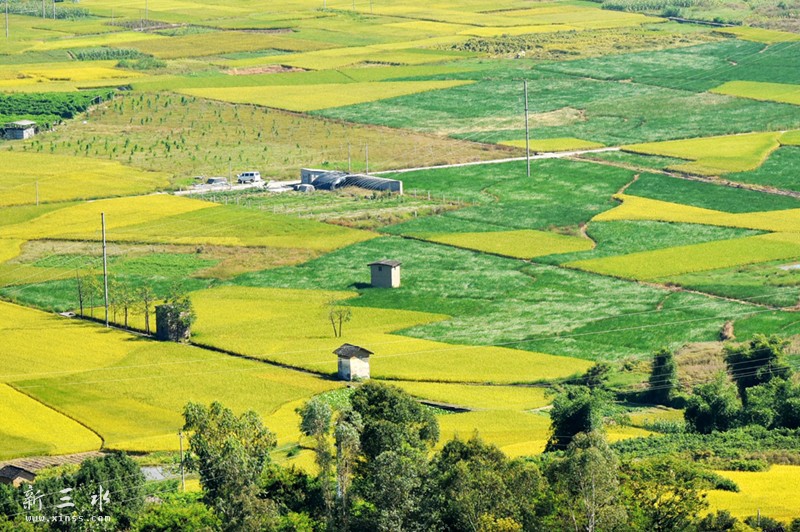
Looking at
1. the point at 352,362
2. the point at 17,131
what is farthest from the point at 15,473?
the point at 17,131

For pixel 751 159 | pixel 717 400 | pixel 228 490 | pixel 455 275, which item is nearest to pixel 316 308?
pixel 455 275

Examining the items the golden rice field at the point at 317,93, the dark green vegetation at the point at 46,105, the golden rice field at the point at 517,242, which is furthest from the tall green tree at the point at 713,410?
the dark green vegetation at the point at 46,105

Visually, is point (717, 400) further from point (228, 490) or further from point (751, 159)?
point (751, 159)

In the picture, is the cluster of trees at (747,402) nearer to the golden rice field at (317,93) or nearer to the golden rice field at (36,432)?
the golden rice field at (36,432)

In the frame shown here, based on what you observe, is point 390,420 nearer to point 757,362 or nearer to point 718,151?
point 757,362

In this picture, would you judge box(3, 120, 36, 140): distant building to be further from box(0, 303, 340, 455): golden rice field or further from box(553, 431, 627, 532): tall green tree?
box(553, 431, 627, 532): tall green tree

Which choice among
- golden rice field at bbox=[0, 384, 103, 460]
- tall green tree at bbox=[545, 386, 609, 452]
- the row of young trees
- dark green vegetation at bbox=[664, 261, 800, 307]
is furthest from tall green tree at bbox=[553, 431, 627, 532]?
dark green vegetation at bbox=[664, 261, 800, 307]
